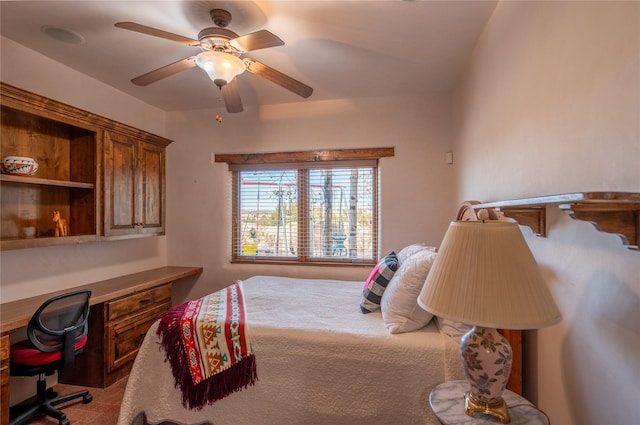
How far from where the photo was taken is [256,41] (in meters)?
1.73

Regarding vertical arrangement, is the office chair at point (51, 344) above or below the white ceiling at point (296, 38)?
below

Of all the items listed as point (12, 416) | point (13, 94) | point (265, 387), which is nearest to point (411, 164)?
point (265, 387)

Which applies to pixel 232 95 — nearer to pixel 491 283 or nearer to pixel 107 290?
pixel 107 290

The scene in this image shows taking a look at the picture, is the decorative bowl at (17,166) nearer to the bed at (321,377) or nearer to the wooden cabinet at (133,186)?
the wooden cabinet at (133,186)

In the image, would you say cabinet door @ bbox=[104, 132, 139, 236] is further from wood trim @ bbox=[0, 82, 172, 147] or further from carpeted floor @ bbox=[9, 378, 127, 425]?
carpeted floor @ bbox=[9, 378, 127, 425]

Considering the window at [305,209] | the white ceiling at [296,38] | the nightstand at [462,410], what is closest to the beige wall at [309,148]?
the window at [305,209]

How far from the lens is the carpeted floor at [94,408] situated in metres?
2.17

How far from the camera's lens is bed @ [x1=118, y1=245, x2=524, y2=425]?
5.29ft

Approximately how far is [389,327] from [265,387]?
0.76 metres

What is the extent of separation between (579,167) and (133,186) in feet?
10.7

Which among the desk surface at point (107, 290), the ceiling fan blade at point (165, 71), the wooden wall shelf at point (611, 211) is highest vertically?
the ceiling fan blade at point (165, 71)

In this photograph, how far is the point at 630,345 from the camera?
32.3 inches

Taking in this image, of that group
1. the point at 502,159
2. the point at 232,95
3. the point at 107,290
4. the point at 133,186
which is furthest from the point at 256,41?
the point at 107,290

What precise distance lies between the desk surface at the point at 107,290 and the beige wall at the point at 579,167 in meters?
2.76
